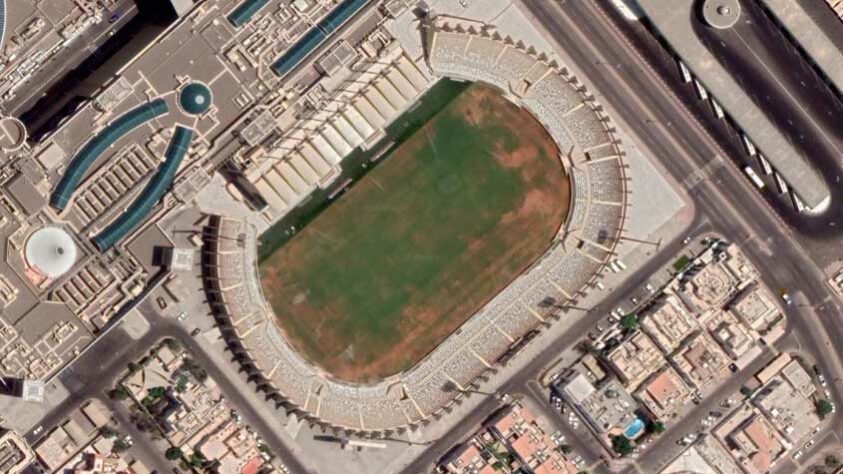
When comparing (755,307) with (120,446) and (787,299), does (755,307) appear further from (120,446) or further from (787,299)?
(120,446)

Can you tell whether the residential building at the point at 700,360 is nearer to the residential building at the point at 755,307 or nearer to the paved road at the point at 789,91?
the residential building at the point at 755,307

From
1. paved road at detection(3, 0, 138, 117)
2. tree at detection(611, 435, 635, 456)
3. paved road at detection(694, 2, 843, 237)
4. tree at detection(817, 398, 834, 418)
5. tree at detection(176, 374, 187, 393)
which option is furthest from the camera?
tree at detection(817, 398, 834, 418)

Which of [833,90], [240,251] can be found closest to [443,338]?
[240,251]

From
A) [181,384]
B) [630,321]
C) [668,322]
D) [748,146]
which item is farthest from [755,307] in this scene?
[181,384]

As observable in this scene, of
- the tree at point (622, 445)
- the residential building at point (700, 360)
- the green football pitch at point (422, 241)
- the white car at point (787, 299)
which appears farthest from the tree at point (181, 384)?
the white car at point (787, 299)

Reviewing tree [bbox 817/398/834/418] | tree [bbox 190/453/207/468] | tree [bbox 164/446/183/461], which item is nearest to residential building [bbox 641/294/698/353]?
tree [bbox 817/398/834/418]

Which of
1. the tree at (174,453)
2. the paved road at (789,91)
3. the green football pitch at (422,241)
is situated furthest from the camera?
the paved road at (789,91)

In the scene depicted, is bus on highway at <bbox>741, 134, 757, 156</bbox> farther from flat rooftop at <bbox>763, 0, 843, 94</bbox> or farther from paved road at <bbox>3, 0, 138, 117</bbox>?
paved road at <bbox>3, 0, 138, 117</bbox>
